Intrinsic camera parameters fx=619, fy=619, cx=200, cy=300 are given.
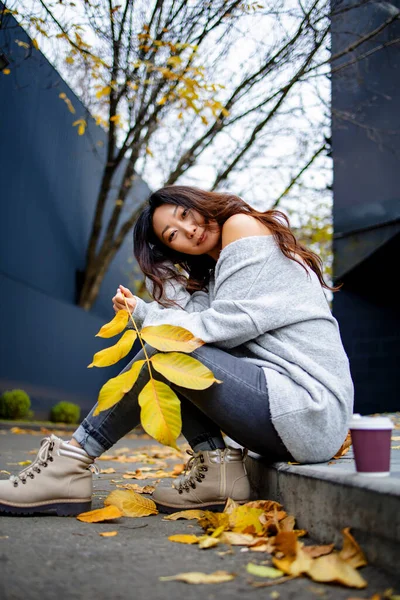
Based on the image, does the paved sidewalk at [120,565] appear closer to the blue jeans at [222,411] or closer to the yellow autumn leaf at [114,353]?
the blue jeans at [222,411]

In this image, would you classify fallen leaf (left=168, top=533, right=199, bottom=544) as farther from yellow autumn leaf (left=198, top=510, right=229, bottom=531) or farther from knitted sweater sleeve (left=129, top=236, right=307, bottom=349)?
knitted sweater sleeve (left=129, top=236, right=307, bottom=349)

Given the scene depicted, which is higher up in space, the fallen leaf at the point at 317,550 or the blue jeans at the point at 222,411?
the blue jeans at the point at 222,411

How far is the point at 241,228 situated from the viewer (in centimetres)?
221

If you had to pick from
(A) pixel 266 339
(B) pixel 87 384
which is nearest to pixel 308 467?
(A) pixel 266 339

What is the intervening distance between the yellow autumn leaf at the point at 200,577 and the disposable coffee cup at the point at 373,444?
408mm

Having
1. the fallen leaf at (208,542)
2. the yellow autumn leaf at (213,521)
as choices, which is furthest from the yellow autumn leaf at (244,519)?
the fallen leaf at (208,542)

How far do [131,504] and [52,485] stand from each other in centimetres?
29

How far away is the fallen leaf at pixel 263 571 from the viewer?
1.35 meters

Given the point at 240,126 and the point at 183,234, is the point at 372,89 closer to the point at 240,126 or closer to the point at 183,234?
the point at 240,126

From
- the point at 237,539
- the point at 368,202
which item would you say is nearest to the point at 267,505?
the point at 237,539

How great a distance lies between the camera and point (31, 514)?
6.67ft

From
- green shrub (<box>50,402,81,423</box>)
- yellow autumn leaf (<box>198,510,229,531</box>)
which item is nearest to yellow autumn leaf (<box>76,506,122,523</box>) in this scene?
yellow autumn leaf (<box>198,510,229,531</box>)

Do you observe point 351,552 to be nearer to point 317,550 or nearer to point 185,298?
point 317,550

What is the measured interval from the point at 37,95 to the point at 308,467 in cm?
810
